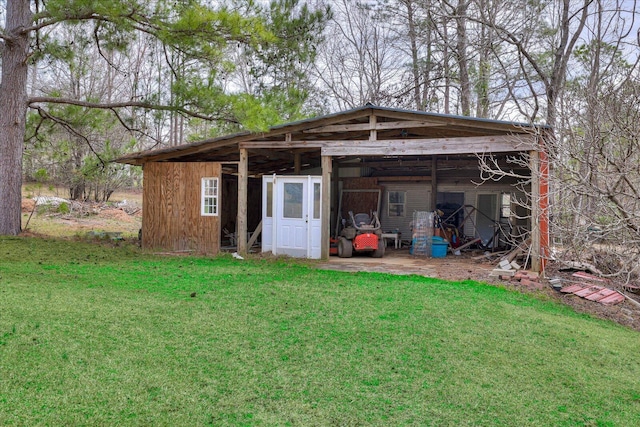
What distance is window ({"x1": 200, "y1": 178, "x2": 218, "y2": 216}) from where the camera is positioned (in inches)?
400

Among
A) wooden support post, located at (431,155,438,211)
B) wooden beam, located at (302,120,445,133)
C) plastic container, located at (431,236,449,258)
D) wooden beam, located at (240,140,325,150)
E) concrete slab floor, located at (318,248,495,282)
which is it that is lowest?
concrete slab floor, located at (318,248,495,282)

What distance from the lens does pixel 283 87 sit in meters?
10.2

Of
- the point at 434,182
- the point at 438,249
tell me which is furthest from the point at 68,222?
the point at 438,249

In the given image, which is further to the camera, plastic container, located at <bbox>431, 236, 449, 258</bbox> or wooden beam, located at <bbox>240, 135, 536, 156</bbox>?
plastic container, located at <bbox>431, 236, 449, 258</bbox>

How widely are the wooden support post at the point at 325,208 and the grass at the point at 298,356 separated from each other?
309 centimetres

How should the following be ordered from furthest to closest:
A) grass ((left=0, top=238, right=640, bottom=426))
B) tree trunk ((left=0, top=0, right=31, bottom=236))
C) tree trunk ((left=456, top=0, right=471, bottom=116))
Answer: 1. tree trunk ((left=456, top=0, right=471, bottom=116))
2. tree trunk ((left=0, top=0, right=31, bottom=236))
3. grass ((left=0, top=238, right=640, bottom=426))

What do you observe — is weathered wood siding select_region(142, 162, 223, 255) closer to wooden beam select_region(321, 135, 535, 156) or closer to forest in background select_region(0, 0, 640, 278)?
forest in background select_region(0, 0, 640, 278)

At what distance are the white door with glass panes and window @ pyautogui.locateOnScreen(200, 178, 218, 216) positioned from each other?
113 cm

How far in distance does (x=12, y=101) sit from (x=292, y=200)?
6408mm

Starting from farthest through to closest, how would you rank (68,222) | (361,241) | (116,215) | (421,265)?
(116,215), (68,222), (361,241), (421,265)

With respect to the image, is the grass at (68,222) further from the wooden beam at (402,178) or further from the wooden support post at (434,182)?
the wooden support post at (434,182)

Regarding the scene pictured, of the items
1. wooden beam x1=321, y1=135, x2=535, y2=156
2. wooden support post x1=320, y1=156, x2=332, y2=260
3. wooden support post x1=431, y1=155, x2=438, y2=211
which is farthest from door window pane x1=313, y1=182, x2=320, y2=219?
wooden support post x1=431, y1=155, x2=438, y2=211

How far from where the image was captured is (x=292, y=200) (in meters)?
9.91

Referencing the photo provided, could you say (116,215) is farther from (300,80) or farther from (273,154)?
(300,80)
